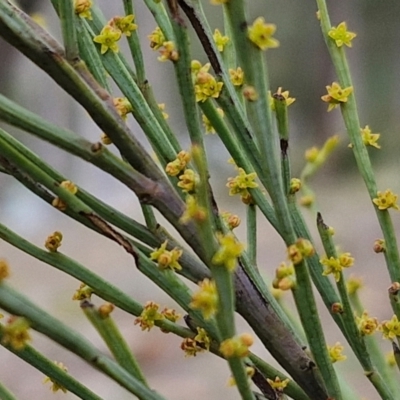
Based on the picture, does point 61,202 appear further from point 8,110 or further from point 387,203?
point 387,203

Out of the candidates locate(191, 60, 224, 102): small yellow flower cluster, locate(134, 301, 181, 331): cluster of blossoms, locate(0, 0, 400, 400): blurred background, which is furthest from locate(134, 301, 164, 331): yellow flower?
locate(0, 0, 400, 400): blurred background

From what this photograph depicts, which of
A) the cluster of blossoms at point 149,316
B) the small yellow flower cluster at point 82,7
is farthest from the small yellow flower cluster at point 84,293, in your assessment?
the small yellow flower cluster at point 82,7

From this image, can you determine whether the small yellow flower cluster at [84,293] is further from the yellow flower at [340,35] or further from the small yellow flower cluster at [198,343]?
the yellow flower at [340,35]

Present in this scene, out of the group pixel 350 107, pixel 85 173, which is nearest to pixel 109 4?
pixel 85 173

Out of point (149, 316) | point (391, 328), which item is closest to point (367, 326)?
point (391, 328)

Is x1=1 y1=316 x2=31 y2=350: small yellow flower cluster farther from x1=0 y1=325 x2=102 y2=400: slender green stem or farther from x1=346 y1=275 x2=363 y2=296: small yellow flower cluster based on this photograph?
x1=346 y1=275 x2=363 y2=296: small yellow flower cluster

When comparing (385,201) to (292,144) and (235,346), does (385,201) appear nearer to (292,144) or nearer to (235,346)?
(235,346)
